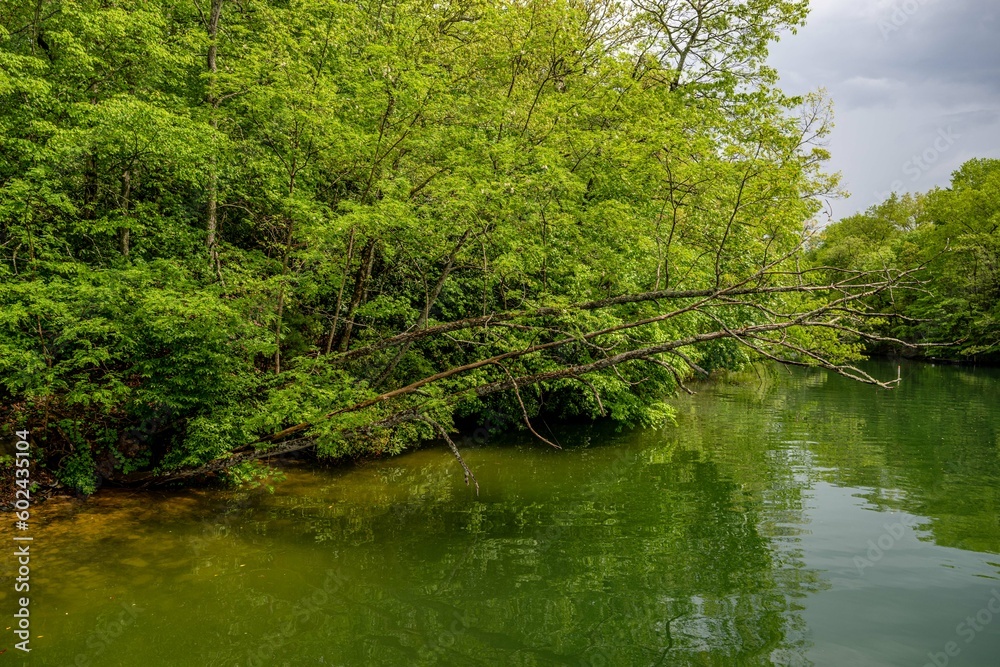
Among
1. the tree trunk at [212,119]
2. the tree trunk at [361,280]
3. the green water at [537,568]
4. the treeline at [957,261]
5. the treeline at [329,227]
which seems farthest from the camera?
the treeline at [957,261]

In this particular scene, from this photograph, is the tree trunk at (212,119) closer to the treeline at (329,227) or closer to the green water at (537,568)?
the treeline at (329,227)

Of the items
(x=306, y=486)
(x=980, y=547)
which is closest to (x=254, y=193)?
(x=306, y=486)

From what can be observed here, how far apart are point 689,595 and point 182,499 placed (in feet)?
26.2

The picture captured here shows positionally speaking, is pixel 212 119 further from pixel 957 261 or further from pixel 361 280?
pixel 957 261

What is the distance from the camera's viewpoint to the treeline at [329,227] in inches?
366

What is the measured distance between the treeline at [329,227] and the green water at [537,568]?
1.58 metres

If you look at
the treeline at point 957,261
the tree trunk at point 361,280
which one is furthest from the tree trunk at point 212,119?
the treeline at point 957,261

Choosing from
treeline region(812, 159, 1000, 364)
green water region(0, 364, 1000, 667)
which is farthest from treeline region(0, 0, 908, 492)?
treeline region(812, 159, 1000, 364)

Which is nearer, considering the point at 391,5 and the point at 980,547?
the point at 980,547

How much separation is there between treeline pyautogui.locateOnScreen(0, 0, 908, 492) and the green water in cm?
158

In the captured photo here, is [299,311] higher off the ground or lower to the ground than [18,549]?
higher

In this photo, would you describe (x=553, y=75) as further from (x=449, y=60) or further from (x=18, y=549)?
(x=18, y=549)

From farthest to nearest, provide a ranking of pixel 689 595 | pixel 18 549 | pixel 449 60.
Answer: pixel 449 60, pixel 18 549, pixel 689 595

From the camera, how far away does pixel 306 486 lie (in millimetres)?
11414
